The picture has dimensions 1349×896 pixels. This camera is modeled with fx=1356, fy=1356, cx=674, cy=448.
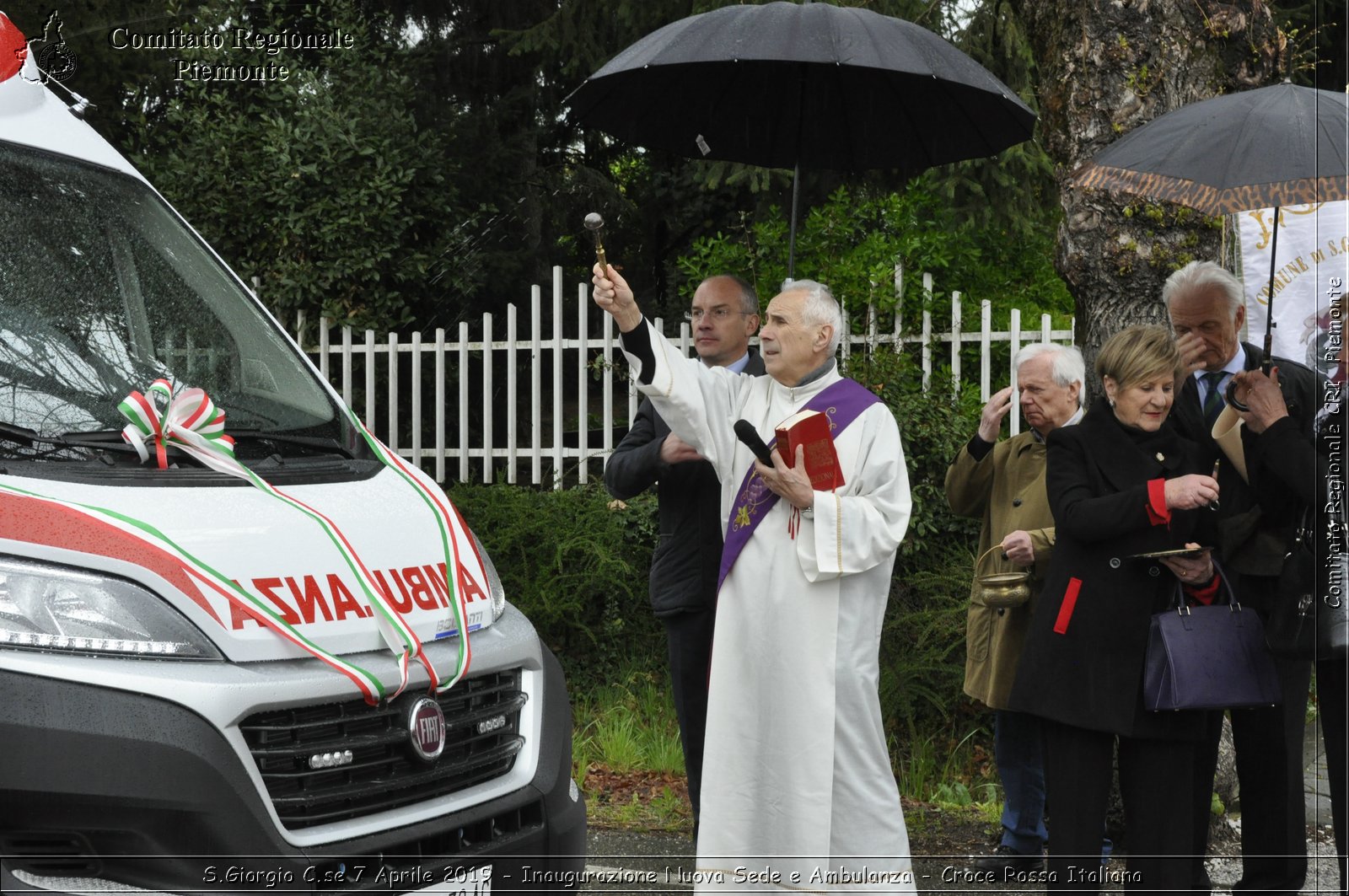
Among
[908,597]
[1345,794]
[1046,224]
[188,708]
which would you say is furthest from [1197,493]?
[1046,224]

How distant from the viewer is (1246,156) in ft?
12.2

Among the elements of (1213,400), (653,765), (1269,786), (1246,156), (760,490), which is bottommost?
(653,765)

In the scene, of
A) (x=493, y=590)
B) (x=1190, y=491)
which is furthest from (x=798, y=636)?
(x=1190, y=491)

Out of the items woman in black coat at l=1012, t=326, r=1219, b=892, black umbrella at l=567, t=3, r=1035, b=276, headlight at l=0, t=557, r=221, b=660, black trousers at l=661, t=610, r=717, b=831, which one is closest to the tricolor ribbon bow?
headlight at l=0, t=557, r=221, b=660

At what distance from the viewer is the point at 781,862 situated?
13.4 ft

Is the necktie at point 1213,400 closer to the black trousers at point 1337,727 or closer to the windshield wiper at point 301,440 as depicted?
the black trousers at point 1337,727

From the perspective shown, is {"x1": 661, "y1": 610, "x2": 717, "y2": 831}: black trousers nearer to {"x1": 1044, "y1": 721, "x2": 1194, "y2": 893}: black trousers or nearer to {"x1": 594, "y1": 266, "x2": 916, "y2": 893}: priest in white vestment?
{"x1": 594, "y1": 266, "x2": 916, "y2": 893}: priest in white vestment

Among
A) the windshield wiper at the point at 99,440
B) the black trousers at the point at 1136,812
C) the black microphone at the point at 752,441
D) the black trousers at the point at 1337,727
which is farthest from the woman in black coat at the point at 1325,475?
the windshield wiper at the point at 99,440

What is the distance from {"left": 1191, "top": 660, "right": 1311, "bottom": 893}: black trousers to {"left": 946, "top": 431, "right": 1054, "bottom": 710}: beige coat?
0.74 m

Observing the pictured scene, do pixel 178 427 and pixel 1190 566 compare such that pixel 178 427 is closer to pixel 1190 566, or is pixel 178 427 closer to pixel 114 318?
pixel 114 318

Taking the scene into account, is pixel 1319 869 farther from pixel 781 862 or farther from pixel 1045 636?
pixel 781 862

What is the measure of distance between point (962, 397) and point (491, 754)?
14.1 feet

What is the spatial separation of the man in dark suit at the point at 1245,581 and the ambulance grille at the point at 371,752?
2219 mm

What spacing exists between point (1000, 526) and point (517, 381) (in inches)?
163
